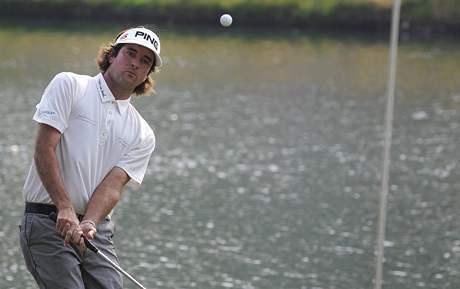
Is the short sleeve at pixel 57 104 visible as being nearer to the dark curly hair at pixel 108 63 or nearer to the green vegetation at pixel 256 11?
the dark curly hair at pixel 108 63

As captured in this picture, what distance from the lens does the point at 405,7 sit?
51.2 metres

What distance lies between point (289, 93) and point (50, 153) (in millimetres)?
24286

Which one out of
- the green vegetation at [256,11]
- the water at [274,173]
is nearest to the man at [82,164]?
the water at [274,173]

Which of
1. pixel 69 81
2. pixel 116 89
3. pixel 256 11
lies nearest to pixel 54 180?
pixel 69 81

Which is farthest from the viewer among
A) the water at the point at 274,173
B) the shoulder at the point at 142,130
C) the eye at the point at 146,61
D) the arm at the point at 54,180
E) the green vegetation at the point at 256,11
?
the green vegetation at the point at 256,11

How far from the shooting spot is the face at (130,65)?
4941 millimetres

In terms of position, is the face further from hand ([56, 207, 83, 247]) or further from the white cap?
hand ([56, 207, 83, 247])

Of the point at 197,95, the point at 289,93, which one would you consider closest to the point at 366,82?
the point at 289,93

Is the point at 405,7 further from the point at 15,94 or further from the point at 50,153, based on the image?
the point at 50,153

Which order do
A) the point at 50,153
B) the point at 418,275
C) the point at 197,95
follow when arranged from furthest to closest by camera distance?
the point at 197,95 → the point at 418,275 → the point at 50,153

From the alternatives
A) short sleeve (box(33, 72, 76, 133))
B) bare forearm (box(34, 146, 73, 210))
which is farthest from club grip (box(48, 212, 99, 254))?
short sleeve (box(33, 72, 76, 133))

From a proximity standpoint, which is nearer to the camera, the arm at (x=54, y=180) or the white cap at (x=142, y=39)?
the arm at (x=54, y=180)

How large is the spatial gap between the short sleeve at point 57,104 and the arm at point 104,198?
1.09 feet

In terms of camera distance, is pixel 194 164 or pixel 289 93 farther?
pixel 289 93
